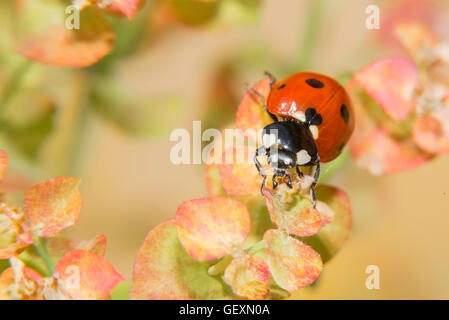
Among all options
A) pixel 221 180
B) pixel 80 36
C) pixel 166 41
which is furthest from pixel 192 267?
pixel 166 41

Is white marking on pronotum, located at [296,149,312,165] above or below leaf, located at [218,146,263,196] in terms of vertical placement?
above

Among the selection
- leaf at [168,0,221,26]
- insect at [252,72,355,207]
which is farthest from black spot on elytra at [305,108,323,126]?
leaf at [168,0,221,26]

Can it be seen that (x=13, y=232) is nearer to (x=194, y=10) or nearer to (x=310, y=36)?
(x=194, y=10)

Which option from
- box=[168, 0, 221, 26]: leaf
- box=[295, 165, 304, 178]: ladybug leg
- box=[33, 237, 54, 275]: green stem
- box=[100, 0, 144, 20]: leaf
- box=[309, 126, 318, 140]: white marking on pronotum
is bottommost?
box=[33, 237, 54, 275]: green stem

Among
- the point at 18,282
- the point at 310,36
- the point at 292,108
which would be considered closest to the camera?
the point at 18,282

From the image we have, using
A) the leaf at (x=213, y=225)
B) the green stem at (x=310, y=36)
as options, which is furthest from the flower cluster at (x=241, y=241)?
the green stem at (x=310, y=36)

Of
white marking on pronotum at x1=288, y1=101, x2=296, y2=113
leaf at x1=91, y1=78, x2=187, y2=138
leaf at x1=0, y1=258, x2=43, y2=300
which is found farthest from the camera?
leaf at x1=91, y1=78, x2=187, y2=138

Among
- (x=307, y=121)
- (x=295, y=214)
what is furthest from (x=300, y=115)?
(x=295, y=214)

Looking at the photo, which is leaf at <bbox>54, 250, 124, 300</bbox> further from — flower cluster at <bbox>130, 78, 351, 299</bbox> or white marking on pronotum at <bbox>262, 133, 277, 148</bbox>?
→ white marking on pronotum at <bbox>262, 133, 277, 148</bbox>
